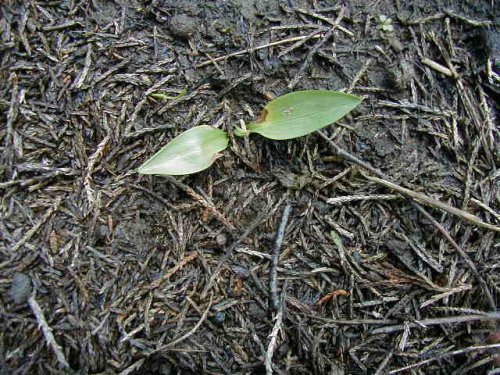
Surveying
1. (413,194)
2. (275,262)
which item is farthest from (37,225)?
(413,194)

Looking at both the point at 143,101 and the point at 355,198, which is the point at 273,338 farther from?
the point at 143,101

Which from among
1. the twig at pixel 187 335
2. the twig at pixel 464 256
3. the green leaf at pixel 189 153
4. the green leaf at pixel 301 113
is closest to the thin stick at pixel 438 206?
the twig at pixel 464 256

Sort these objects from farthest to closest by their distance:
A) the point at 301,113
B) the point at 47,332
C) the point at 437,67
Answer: the point at 437,67, the point at 301,113, the point at 47,332

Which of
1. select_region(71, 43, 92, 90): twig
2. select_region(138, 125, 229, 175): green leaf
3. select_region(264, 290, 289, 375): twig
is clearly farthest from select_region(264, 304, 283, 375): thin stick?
select_region(71, 43, 92, 90): twig

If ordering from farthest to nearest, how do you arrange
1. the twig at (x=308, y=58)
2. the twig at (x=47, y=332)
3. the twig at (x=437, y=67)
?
the twig at (x=437, y=67), the twig at (x=308, y=58), the twig at (x=47, y=332)

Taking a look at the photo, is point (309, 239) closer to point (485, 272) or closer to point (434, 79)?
point (485, 272)

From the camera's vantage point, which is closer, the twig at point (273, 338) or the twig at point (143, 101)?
the twig at point (273, 338)

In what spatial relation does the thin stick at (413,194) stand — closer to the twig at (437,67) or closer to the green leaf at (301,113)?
the green leaf at (301,113)
